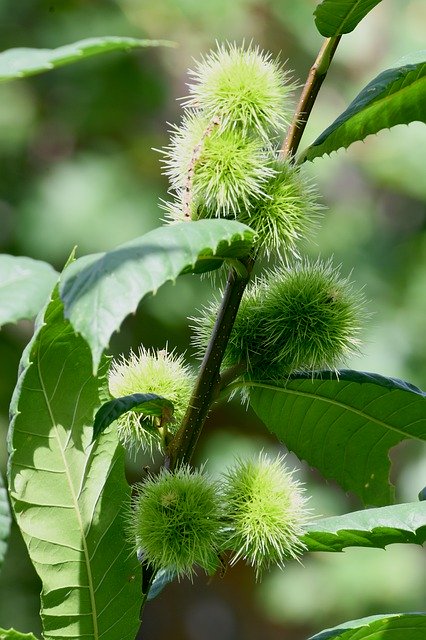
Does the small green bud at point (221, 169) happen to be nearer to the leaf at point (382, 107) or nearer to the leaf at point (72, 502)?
the leaf at point (382, 107)

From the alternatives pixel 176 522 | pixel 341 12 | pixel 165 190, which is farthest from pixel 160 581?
pixel 165 190

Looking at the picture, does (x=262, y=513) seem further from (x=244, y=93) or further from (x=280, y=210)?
(x=244, y=93)

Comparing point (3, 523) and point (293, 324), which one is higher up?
point (293, 324)

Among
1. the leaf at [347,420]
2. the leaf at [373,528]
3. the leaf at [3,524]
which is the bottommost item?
the leaf at [3,524]

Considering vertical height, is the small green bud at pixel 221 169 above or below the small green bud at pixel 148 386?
above

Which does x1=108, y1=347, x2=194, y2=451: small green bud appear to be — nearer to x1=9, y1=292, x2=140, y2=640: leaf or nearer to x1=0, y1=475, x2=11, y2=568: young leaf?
x1=9, y1=292, x2=140, y2=640: leaf

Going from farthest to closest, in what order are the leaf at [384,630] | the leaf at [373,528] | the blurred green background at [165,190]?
the blurred green background at [165,190], the leaf at [384,630], the leaf at [373,528]

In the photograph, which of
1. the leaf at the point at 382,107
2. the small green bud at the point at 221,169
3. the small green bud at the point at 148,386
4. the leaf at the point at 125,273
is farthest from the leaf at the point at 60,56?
the small green bud at the point at 148,386

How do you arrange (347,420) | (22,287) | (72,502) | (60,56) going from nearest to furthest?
(60,56)
(22,287)
(72,502)
(347,420)

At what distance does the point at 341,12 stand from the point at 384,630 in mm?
694

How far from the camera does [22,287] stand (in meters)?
0.96

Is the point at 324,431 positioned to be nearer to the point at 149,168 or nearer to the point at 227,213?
the point at 227,213

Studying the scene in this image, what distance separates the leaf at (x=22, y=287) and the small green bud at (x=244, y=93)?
27cm

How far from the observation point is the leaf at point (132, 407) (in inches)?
38.2
